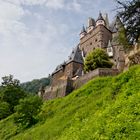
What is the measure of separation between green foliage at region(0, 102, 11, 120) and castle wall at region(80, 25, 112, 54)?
30187 mm

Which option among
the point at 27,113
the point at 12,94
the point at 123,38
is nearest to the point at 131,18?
the point at 123,38

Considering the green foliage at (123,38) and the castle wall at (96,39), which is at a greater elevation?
the castle wall at (96,39)

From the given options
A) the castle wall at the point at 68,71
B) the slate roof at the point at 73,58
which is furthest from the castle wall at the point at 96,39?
the castle wall at the point at 68,71

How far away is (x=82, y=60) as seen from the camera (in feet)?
245

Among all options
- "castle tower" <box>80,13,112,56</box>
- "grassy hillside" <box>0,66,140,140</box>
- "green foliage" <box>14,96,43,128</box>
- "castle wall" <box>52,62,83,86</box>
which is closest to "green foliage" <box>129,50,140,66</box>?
"grassy hillside" <box>0,66,140,140</box>

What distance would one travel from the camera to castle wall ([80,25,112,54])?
265ft

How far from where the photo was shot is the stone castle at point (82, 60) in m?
49.3

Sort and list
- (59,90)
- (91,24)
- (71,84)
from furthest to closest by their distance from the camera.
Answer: (91,24) < (59,90) < (71,84)

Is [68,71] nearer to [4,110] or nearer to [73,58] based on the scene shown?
[73,58]

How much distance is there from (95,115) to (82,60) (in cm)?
4920

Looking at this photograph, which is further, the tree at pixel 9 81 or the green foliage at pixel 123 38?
the tree at pixel 9 81

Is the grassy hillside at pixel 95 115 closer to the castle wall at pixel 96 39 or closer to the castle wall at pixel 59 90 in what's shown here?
the castle wall at pixel 59 90

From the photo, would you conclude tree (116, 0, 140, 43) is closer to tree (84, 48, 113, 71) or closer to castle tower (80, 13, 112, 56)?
tree (84, 48, 113, 71)

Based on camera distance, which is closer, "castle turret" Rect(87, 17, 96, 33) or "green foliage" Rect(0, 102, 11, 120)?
"green foliage" Rect(0, 102, 11, 120)
